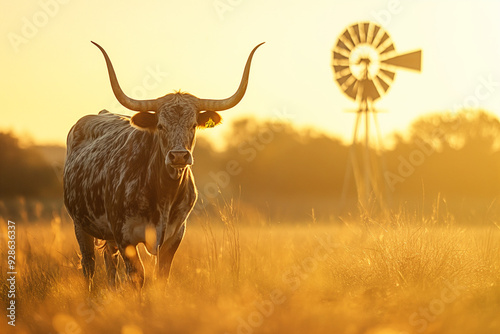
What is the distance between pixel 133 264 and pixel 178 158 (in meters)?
1.30

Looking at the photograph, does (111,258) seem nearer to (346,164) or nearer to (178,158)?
(178,158)

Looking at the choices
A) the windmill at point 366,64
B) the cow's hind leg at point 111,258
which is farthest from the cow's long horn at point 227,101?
the windmill at point 366,64

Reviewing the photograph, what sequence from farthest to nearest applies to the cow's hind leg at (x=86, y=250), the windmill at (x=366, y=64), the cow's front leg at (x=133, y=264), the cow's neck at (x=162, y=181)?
1. the windmill at (x=366, y=64)
2. the cow's hind leg at (x=86, y=250)
3. the cow's neck at (x=162, y=181)
4. the cow's front leg at (x=133, y=264)

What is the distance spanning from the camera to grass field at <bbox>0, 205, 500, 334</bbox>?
605 centimetres

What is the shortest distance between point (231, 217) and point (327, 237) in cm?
134

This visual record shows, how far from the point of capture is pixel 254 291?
6.94m

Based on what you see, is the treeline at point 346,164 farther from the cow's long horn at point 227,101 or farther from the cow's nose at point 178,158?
the cow's nose at point 178,158

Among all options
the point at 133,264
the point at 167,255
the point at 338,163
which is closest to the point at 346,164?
the point at 338,163

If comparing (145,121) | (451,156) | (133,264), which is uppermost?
(145,121)

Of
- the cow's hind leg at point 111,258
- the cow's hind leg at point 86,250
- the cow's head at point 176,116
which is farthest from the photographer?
the cow's hind leg at point 86,250

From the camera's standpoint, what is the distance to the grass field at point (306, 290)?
605cm

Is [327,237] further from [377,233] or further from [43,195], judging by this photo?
[43,195]

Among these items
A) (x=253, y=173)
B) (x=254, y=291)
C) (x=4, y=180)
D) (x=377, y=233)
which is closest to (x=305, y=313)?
(x=254, y=291)

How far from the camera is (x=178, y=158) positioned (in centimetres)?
691
